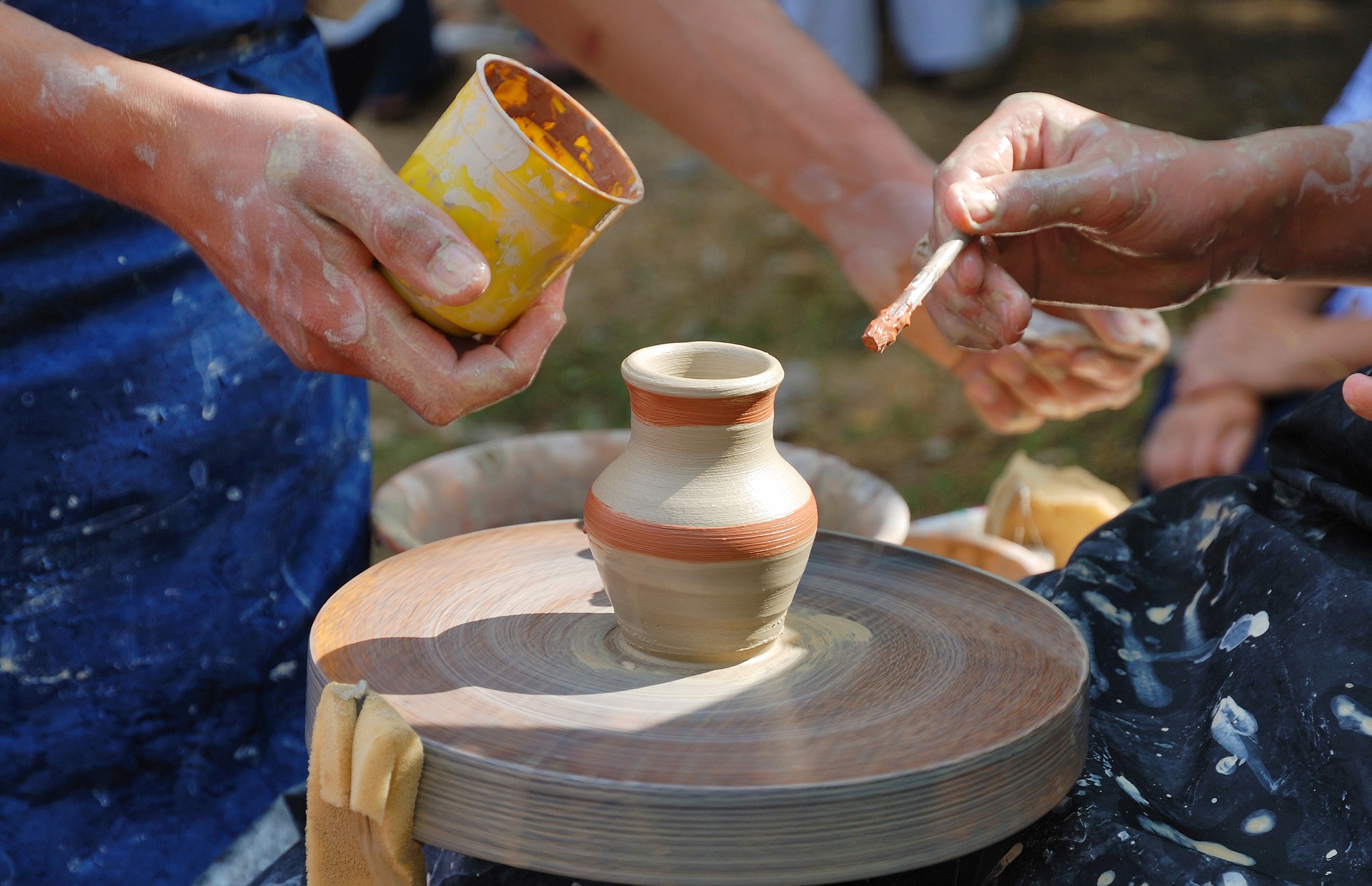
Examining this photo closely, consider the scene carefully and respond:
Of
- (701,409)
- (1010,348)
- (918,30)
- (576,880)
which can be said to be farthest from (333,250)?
(918,30)

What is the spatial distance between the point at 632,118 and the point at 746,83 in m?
4.66

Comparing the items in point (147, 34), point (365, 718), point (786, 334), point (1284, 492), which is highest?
point (147, 34)

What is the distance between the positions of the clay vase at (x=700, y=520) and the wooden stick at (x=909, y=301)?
11cm

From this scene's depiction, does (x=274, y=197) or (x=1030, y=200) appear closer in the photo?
(x=274, y=197)

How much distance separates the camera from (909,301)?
49.3 inches

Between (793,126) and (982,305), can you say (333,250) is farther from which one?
(793,126)

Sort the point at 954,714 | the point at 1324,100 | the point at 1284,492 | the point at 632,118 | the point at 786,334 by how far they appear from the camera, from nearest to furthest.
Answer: the point at 954,714
the point at 1284,492
the point at 786,334
the point at 1324,100
the point at 632,118

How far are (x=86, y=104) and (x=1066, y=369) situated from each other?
4.75 feet

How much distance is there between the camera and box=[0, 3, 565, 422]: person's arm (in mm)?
1242

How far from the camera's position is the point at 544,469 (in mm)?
2262

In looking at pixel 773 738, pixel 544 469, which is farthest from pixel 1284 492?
pixel 544 469

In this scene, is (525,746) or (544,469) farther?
(544,469)

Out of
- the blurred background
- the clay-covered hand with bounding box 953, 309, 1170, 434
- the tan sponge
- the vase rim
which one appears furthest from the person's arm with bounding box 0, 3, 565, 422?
the blurred background

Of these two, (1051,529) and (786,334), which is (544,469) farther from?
(786,334)
